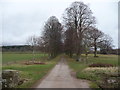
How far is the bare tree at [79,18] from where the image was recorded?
130ft

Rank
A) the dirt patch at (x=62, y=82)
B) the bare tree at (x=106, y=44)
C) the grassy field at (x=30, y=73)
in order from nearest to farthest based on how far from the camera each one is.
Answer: the dirt patch at (x=62, y=82) → the grassy field at (x=30, y=73) → the bare tree at (x=106, y=44)

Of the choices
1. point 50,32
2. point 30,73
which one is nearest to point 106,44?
point 50,32

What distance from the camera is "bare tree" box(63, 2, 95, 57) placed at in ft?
130

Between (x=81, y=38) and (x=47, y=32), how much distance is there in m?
13.7

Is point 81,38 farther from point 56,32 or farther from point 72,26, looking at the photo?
point 56,32

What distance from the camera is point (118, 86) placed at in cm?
993

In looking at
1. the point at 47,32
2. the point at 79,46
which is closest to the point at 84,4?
the point at 79,46

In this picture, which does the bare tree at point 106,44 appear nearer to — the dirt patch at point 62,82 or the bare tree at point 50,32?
the bare tree at point 50,32

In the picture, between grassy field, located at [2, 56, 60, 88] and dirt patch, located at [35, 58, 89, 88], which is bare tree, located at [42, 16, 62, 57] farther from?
dirt patch, located at [35, 58, 89, 88]

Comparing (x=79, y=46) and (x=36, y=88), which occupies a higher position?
(x=79, y=46)

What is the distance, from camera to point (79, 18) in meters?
41.4

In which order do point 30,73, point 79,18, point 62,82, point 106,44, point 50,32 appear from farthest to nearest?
1. point 106,44
2. point 50,32
3. point 79,18
4. point 30,73
5. point 62,82

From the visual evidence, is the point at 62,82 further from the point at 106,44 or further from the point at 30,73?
the point at 106,44

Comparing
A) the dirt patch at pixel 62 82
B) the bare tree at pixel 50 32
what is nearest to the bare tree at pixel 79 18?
the bare tree at pixel 50 32
